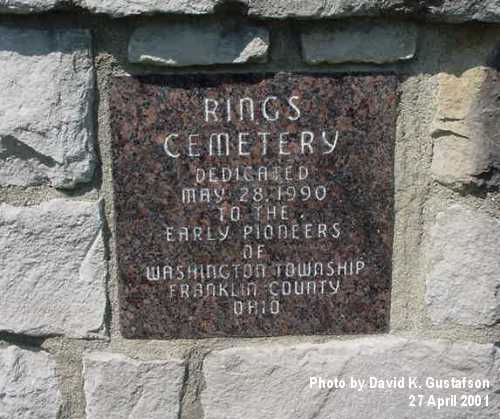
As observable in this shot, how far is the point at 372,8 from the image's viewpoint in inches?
40.5

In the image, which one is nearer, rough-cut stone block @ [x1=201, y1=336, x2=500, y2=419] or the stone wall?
the stone wall

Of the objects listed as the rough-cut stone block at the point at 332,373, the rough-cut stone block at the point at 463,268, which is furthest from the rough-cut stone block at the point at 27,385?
the rough-cut stone block at the point at 463,268

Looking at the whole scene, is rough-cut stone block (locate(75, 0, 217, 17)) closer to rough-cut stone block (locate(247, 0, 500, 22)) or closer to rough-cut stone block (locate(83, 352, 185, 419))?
rough-cut stone block (locate(247, 0, 500, 22))

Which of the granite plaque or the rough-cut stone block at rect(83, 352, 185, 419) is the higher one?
the granite plaque

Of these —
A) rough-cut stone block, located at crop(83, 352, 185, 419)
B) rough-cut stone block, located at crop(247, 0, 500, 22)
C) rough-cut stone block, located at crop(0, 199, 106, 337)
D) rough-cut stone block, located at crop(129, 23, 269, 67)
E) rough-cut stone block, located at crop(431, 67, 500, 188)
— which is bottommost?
rough-cut stone block, located at crop(83, 352, 185, 419)

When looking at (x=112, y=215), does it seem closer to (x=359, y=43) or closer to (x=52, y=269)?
(x=52, y=269)

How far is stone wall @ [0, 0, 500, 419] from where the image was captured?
1.06 meters

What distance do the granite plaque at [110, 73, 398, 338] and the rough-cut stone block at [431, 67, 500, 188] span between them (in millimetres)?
96

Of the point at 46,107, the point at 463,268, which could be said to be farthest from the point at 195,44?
the point at 463,268

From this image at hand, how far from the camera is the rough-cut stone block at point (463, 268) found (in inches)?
45.2

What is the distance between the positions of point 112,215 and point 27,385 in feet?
1.26

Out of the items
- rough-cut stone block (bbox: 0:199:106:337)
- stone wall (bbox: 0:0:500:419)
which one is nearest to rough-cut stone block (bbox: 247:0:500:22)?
stone wall (bbox: 0:0:500:419)

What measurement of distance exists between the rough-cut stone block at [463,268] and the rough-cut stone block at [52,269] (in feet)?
2.14

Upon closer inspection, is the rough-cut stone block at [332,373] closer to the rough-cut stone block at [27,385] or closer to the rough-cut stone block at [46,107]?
the rough-cut stone block at [27,385]
